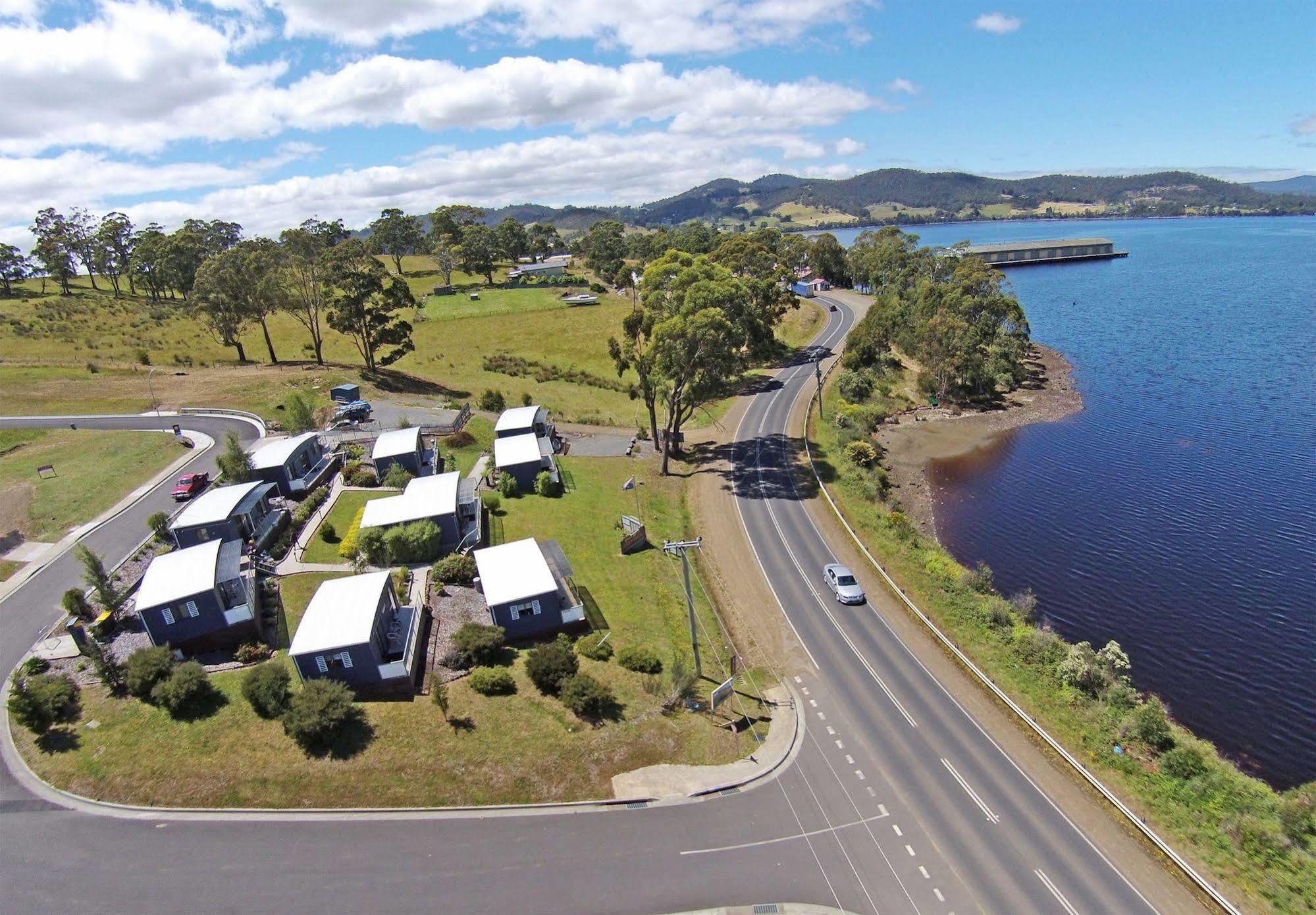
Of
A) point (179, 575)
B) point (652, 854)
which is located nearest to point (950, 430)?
point (652, 854)

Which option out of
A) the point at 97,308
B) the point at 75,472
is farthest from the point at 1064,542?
the point at 97,308

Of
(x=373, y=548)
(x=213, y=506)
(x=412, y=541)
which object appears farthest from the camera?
(x=213, y=506)

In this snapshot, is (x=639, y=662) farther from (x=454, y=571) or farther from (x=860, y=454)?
(x=860, y=454)

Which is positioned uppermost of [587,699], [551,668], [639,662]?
[551,668]

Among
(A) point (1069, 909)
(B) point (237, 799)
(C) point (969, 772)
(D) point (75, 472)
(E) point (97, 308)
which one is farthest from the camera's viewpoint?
(E) point (97, 308)

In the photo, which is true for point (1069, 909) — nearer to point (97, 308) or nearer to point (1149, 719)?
point (1149, 719)
